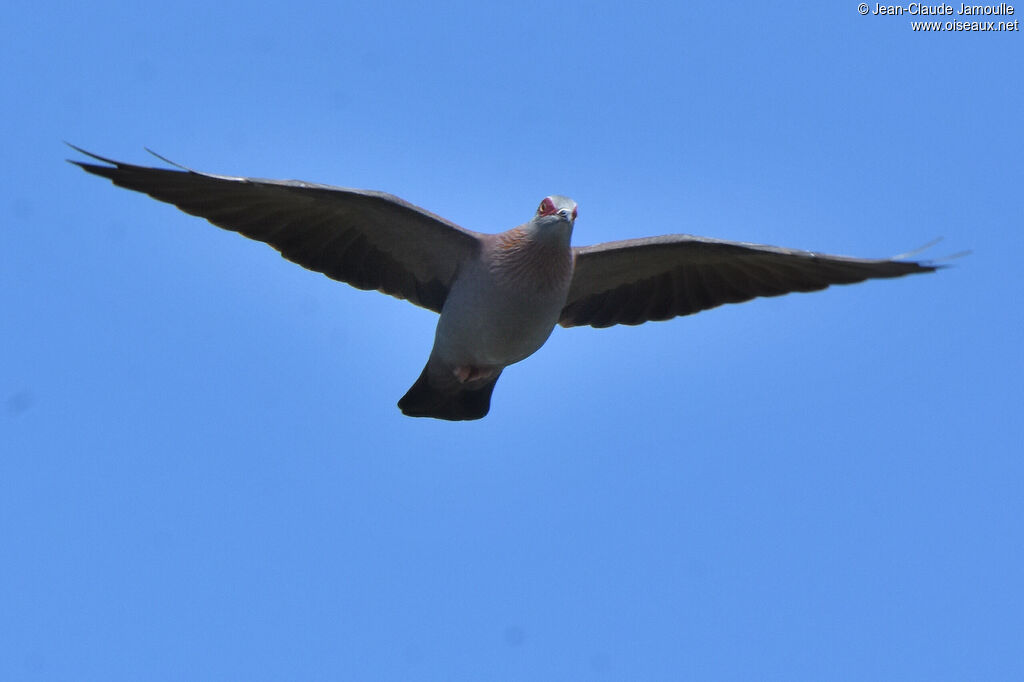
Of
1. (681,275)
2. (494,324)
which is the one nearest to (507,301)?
(494,324)

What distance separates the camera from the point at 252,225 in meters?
12.5

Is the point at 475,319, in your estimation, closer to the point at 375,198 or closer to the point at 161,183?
the point at 375,198

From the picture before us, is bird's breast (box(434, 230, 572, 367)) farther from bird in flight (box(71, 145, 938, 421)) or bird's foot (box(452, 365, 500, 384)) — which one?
bird's foot (box(452, 365, 500, 384))

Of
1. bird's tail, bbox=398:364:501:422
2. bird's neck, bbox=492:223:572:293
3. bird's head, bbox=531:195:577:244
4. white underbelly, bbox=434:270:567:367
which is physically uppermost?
bird's head, bbox=531:195:577:244

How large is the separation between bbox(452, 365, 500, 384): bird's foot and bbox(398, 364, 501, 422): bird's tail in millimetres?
177

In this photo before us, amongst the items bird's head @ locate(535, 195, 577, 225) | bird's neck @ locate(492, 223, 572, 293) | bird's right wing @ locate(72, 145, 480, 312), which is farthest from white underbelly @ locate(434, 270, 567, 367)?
bird's head @ locate(535, 195, 577, 225)

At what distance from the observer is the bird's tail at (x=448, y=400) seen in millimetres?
13609

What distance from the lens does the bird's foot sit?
1311 centimetres

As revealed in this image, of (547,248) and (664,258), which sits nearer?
(547,248)

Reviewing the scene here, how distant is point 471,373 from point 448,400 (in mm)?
643

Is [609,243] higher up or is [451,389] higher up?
[609,243]

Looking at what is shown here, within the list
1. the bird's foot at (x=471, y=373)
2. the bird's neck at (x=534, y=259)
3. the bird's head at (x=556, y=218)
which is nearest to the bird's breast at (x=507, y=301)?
the bird's neck at (x=534, y=259)

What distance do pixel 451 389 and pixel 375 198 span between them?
2.27m

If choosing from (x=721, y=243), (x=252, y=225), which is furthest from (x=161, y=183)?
(x=721, y=243)
